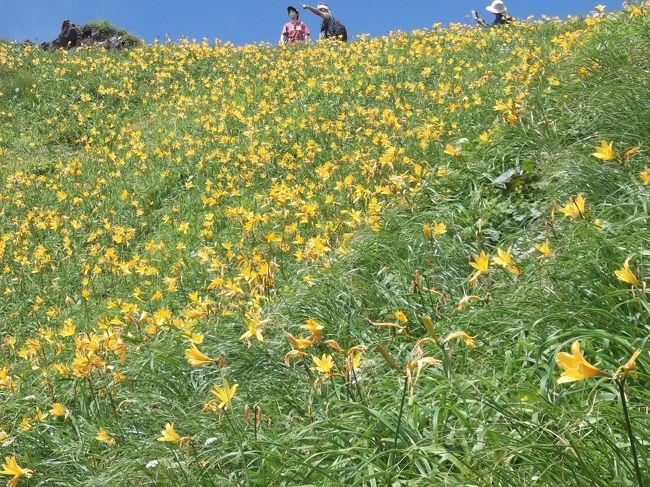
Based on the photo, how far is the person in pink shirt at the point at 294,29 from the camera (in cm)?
1783

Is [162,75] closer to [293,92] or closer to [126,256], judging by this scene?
[293,92]

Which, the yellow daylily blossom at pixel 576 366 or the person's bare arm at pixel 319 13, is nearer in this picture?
the yellow daylily blossom at pixel 576 366

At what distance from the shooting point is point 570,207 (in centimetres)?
283

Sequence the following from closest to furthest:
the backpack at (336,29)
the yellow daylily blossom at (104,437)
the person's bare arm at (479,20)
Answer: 1. the yellow daylily blossom at (104,437)
2. the person's bare arm at (479,20)
3. the backpack at (336,29)

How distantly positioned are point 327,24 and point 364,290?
14711 millimetres

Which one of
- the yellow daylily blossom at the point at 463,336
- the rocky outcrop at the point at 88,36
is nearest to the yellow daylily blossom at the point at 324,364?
the yellow daylily blossom at the point at 463,336

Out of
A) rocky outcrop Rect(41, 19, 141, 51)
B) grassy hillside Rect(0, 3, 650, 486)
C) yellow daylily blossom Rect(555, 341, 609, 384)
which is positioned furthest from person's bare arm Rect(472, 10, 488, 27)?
yellow daylily blossom Rect(555, 341, 609, 384)

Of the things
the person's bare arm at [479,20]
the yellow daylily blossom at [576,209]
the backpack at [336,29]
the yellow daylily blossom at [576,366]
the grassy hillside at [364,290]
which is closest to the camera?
the yellow daylily blossom at [576,366]

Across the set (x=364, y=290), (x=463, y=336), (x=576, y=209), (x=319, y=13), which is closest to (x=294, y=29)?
(x=319, y=13)

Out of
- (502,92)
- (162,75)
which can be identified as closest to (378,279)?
(502,92)

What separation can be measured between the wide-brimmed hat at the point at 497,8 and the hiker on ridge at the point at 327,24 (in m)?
3.84

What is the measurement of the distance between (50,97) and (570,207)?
14.1m

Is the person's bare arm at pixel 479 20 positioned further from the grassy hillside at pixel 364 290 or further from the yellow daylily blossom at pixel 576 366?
the yellow daylily blossom at pixel 576 366

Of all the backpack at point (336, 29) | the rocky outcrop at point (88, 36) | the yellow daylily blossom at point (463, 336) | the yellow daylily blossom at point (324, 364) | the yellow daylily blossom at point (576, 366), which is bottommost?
the yellow daylily blossom at point (324, 364)
